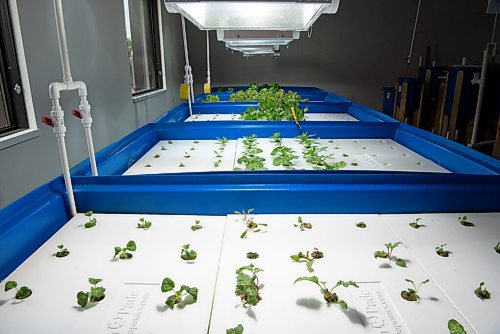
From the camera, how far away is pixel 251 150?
2080mm

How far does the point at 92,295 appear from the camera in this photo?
831mm

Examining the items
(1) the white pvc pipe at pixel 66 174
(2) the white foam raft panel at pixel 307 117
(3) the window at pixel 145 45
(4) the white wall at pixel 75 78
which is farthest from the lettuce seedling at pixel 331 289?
(3) the window at pixel 145 45

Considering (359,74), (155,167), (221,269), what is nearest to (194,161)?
(155,167)

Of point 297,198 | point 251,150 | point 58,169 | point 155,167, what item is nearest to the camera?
point 297,198

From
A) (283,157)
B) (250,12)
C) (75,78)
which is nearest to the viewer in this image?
(250,12)

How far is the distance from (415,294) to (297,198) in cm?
51

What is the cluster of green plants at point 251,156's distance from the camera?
177cm

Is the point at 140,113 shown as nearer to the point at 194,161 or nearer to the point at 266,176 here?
the point at 194,161

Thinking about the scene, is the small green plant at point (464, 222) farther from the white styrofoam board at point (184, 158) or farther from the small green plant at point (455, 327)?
the white styrofoam board at point (184, 158)

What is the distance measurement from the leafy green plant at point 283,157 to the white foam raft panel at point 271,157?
0.02 m

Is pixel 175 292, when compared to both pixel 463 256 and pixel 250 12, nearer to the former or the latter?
pixel 463 256

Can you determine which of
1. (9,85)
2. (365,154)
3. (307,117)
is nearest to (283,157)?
(365,154)

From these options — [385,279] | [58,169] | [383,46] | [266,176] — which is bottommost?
[58,169]

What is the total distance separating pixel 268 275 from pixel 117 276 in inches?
15.8
